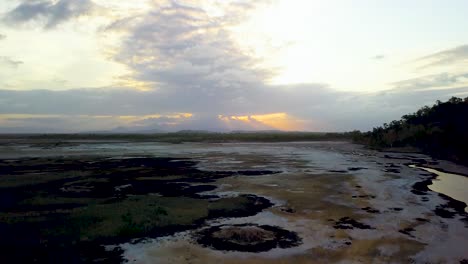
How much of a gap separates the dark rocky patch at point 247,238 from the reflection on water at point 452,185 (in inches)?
469

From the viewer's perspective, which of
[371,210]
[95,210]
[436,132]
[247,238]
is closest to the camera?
[247,238]

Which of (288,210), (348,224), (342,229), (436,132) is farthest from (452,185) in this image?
(436,132)

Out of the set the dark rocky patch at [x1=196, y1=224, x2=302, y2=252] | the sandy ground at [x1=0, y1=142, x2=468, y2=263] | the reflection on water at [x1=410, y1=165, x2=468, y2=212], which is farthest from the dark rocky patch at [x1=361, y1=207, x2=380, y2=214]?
the dark rocky patch at [x1=196, y1=224, x2=302, y2=252]

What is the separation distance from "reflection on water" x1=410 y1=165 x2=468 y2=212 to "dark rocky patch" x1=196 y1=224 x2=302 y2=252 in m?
11.9

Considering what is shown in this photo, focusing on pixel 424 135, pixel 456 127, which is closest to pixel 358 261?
pixel 456 127

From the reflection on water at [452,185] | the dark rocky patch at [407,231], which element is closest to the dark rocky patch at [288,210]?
the dark rocky patch at [407,231]

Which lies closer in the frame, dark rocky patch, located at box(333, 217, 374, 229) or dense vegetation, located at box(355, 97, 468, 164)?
dark rocky patch, located at box(333, 217, 374, 229)

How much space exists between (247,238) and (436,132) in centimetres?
5721

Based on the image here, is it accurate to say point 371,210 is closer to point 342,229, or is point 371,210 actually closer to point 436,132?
point 342,229

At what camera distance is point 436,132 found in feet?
206

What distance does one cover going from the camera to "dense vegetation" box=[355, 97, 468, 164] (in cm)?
5200

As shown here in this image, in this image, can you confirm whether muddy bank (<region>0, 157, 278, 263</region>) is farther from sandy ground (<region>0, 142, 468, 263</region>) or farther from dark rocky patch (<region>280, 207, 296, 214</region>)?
sandy ground (<region>0, 142, 468, 263</region>)

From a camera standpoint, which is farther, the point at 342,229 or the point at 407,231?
the point at 342,229

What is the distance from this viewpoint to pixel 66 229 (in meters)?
17.1
